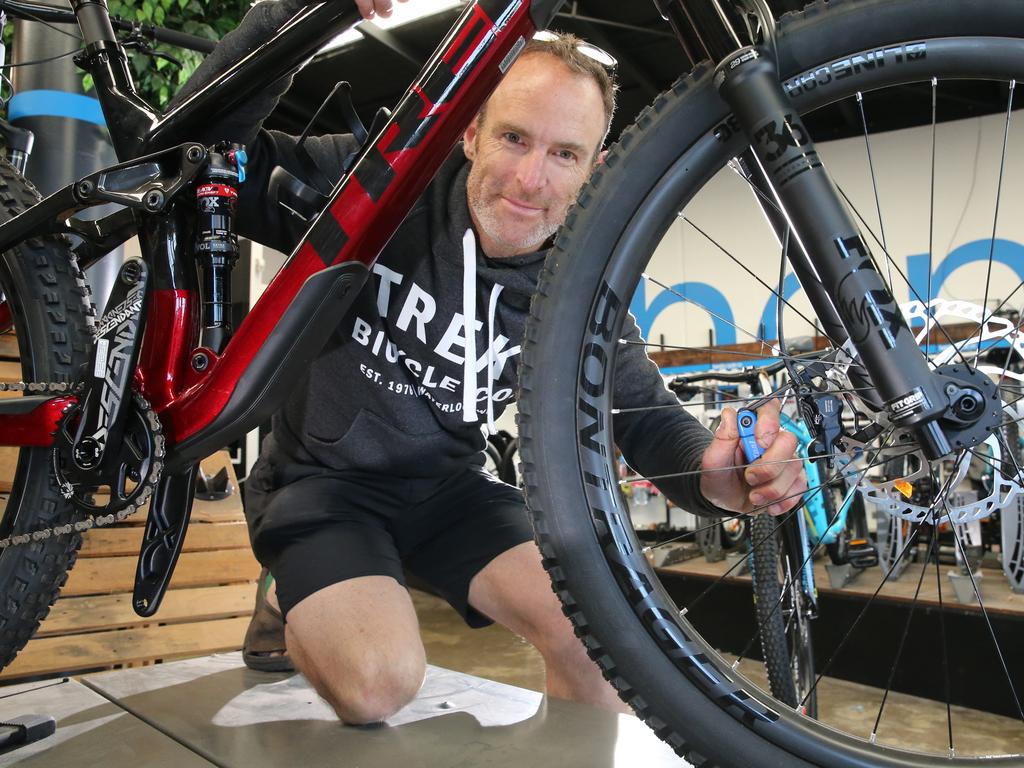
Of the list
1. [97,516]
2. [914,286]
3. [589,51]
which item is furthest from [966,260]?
[97,516]

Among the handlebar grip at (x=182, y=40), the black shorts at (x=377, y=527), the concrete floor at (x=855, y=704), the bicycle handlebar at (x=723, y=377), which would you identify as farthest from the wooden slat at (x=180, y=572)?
the bicycle handlebar at (x=723, y=377)

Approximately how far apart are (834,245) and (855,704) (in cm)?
243

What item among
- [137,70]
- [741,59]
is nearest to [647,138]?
[741,59]

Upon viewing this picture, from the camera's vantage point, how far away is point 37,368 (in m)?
0.91

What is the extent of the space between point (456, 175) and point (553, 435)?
76 cm

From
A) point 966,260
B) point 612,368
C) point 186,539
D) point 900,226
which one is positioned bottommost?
point 186,539

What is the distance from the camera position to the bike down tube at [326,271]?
2.62 feet

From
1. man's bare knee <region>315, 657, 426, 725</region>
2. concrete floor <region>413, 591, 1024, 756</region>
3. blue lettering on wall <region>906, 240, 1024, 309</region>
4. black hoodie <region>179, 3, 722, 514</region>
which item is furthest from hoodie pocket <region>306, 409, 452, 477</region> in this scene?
blue lettering on wall <region>906, 240, 1024, 309</region>

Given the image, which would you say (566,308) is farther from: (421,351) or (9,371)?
(9,371)

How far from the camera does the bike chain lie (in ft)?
2.75

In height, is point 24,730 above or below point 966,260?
below

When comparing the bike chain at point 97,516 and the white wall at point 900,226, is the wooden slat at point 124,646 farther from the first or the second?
the white wall at point 900,226

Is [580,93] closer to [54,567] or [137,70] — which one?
[54,567]

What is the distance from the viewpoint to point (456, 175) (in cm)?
126
